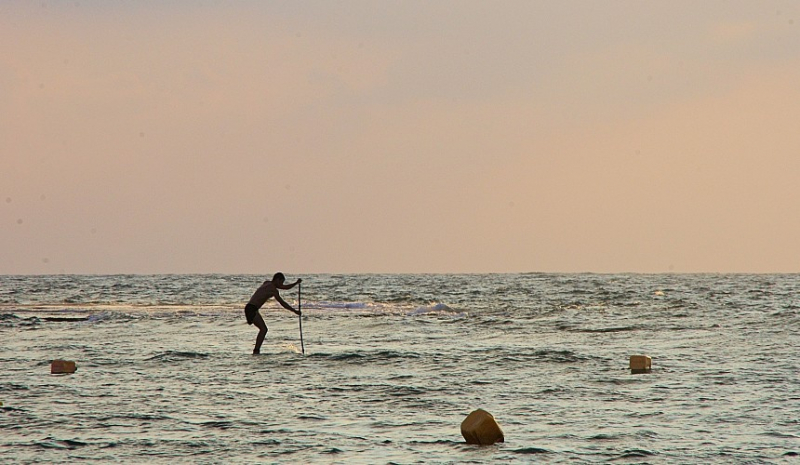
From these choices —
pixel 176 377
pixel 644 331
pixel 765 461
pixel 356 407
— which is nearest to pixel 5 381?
pixel 176 377

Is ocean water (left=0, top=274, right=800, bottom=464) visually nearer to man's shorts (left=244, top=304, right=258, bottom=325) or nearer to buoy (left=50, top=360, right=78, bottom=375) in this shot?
buoy (left=50, top=360, right=78, bottom=375)

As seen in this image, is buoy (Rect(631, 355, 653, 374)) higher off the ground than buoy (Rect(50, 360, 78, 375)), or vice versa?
buoy (Rect(50, 360, 78, 375))

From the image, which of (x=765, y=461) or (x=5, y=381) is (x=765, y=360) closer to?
(x=765, y=461)

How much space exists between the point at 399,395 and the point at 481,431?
4.23 meters

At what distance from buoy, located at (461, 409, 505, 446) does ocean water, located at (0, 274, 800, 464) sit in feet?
0.46

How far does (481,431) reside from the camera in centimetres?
1183

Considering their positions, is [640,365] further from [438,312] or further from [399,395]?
[438,312]

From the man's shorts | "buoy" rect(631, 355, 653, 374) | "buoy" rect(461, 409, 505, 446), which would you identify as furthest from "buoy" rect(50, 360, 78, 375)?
"buoy" rect(631, 355, 653, 374)

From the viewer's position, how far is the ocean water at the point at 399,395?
38.2 feet

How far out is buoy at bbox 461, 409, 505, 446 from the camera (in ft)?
38.8

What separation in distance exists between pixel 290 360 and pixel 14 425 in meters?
8.47

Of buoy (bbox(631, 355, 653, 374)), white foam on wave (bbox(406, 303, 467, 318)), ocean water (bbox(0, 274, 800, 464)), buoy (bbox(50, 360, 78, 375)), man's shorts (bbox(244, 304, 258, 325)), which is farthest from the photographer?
white foam on wave (bbox(406, 303, 467, 318))

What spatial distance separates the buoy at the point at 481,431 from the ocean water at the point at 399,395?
14cm

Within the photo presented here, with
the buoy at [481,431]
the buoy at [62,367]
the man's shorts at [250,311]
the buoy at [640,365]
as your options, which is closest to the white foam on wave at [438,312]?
the man's shorts at [250,311]
